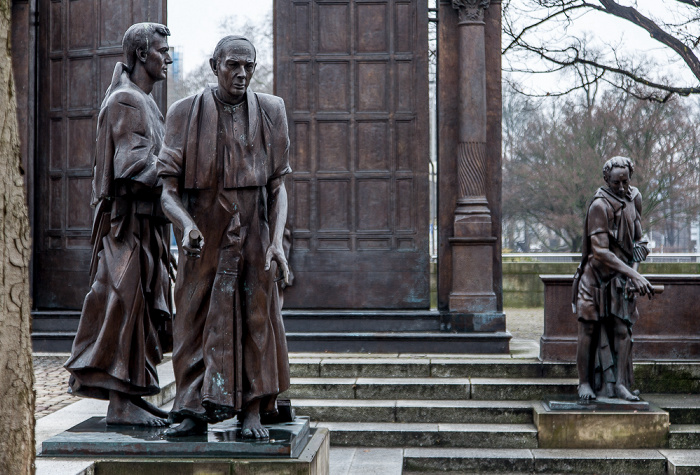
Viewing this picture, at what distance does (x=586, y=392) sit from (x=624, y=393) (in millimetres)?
313

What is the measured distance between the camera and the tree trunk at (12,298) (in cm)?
274

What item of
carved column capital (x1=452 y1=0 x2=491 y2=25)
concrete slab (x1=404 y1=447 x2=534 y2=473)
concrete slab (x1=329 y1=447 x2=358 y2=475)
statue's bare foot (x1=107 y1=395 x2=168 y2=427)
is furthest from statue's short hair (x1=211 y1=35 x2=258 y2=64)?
carved column capital (x1=452 y1=0 x2=491 y2=25)

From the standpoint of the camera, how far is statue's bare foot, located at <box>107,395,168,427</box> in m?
5.33

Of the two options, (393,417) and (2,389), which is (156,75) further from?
(393,417)

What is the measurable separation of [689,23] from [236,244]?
1053cm

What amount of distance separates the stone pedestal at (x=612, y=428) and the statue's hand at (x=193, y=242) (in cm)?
429

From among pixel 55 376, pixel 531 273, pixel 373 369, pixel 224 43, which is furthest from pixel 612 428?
pixel 531 273

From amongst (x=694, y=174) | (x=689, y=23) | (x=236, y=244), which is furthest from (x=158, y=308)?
(x=694, y=174)

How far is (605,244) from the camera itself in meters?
7.69

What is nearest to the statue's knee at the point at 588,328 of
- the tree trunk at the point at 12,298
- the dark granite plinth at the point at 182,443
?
the dark granite plinth at the point at 182,443

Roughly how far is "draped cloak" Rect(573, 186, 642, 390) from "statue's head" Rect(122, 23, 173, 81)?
3915mm

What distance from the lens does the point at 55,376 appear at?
31.5ft

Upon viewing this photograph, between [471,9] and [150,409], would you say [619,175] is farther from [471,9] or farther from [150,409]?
[150,409]

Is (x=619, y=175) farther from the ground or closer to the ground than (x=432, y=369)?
farther from the ground
